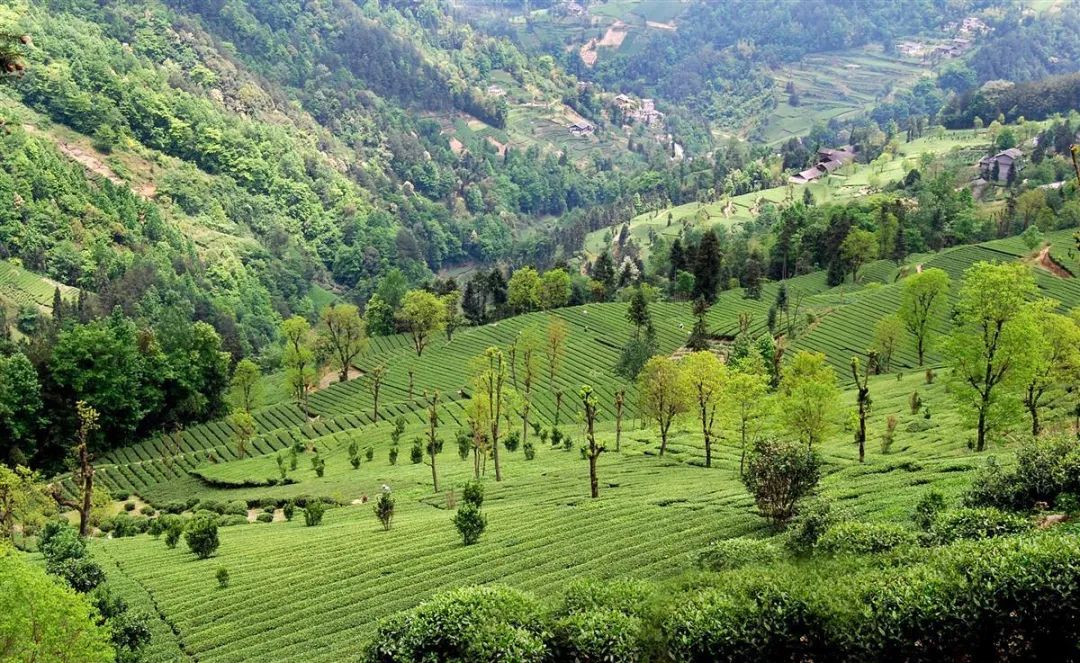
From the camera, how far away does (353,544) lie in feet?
158

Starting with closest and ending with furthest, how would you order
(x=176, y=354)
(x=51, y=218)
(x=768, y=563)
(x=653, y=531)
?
1. (x=768, y=563)
2. (x=653, y=531)
3. (x=176, y=354)
4. (x=51, y=218)

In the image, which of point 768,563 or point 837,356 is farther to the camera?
point 837,356

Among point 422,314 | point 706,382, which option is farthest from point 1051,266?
point 422,314

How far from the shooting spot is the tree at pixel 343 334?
11694cm

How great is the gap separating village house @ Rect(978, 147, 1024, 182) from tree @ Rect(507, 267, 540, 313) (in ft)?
364

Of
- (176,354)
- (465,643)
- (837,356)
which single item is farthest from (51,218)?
(465,643)

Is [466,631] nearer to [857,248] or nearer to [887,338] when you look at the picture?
[887,338]

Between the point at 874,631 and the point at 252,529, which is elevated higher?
the point at 874,631

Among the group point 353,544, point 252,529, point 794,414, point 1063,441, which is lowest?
point 252,529

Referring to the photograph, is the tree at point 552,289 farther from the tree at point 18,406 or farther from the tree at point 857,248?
the tree at point 18,406

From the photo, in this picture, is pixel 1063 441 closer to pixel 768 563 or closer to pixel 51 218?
pixel 768 563

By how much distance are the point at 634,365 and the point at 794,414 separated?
42.9 metres

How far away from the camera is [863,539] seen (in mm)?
27594

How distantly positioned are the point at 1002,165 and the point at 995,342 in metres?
165
